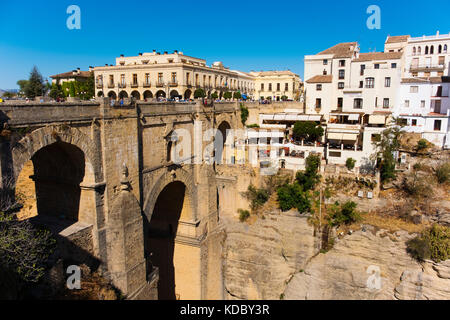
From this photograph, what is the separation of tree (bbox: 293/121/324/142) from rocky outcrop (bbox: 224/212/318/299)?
7.67 metres

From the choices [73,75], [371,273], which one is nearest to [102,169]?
[371,273]

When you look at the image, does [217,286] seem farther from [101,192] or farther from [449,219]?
[449,219]

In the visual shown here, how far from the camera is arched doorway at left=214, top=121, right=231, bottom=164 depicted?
85.2 feet

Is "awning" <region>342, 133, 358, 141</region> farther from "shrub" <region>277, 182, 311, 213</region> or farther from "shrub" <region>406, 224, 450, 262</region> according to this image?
"shrub" <region>406, 224, 450, 262</region>

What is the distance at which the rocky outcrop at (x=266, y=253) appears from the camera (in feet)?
71.6

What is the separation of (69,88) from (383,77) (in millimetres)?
31998

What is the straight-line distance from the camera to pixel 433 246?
18.7 m

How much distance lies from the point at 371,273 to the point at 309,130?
38.3 feet

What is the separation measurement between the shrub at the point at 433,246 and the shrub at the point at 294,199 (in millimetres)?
6299

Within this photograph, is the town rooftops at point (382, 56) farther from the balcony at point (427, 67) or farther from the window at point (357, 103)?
the balcony at point (427, 67)

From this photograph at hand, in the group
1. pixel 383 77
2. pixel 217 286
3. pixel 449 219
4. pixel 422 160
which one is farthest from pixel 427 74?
pixel 217 286

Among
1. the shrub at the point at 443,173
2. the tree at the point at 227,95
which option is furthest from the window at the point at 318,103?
the tree at the point at 227,95

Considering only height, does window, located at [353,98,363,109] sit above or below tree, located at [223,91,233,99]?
below

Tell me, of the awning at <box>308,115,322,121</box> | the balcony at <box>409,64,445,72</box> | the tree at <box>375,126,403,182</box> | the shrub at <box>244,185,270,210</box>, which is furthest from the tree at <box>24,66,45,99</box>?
the balcony at <box>409,64,445,72</box>
